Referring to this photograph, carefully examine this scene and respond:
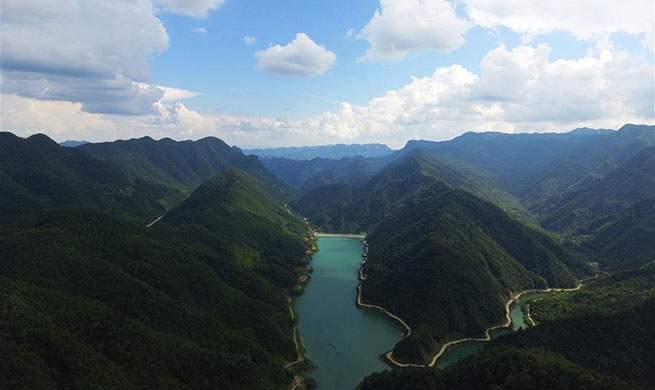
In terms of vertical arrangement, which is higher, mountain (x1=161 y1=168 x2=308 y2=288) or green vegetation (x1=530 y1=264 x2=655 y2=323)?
mountain (x1=161 y1=168 x2=308 y2=288)

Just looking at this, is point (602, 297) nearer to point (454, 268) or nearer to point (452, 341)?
point (454, 268)

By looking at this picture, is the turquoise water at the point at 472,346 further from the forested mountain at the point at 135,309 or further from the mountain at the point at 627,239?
the mountain at the point at 627,239

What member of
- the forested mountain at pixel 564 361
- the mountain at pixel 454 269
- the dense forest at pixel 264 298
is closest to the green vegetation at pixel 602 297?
the dense forest at pixel 264 298

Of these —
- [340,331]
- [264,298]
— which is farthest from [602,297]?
[264,298]

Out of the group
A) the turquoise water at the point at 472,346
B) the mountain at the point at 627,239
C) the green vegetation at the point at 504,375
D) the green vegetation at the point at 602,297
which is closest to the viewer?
the green vegetation at the point at 504,375

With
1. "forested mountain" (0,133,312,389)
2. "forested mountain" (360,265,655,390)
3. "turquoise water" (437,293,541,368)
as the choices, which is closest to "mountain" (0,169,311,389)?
"forested mountain" (0,133,312,389)

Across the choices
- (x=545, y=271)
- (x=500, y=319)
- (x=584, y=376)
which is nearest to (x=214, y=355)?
(x=584, y=376)

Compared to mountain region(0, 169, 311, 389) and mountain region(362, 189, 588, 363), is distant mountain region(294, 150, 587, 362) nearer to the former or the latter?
mountain region(362, 189, 588, 363)
